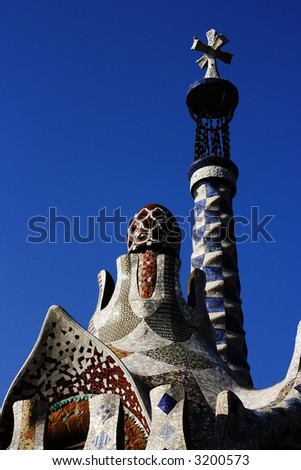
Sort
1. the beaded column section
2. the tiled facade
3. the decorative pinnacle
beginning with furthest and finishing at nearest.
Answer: the decorative pinnacle
the beaded column section
the tiled facade

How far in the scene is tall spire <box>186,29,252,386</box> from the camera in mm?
11258

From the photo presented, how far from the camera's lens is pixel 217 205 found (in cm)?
1242

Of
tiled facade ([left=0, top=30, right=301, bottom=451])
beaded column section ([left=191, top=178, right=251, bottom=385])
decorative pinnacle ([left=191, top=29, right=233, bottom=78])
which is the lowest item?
tiled facade ([left=0, top=30, right=301, bottom=451])

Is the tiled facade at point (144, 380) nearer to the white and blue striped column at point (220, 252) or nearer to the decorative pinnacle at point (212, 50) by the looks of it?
the white and blue striped column at point (220, 252)

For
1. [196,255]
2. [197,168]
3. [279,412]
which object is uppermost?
[197,168]

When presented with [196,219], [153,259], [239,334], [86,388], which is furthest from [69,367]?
[196,219]

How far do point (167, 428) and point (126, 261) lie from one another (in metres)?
3.50

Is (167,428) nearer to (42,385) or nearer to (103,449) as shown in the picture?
(103,449)

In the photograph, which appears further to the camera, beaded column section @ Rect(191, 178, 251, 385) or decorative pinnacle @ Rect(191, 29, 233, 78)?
decorative pinnacle @ Rect(191, 29, 233, 78)

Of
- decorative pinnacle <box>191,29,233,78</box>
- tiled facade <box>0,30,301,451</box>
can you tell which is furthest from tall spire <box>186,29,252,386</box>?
tiled facade <box>0,30,301,451</box>

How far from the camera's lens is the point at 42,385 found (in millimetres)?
7203

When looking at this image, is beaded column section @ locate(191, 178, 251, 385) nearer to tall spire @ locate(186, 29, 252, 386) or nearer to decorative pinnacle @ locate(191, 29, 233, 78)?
tall spire @ locate(186, 29, 252, 386)

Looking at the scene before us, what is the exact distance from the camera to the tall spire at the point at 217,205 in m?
11.3

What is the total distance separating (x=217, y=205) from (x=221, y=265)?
1.04 metres
